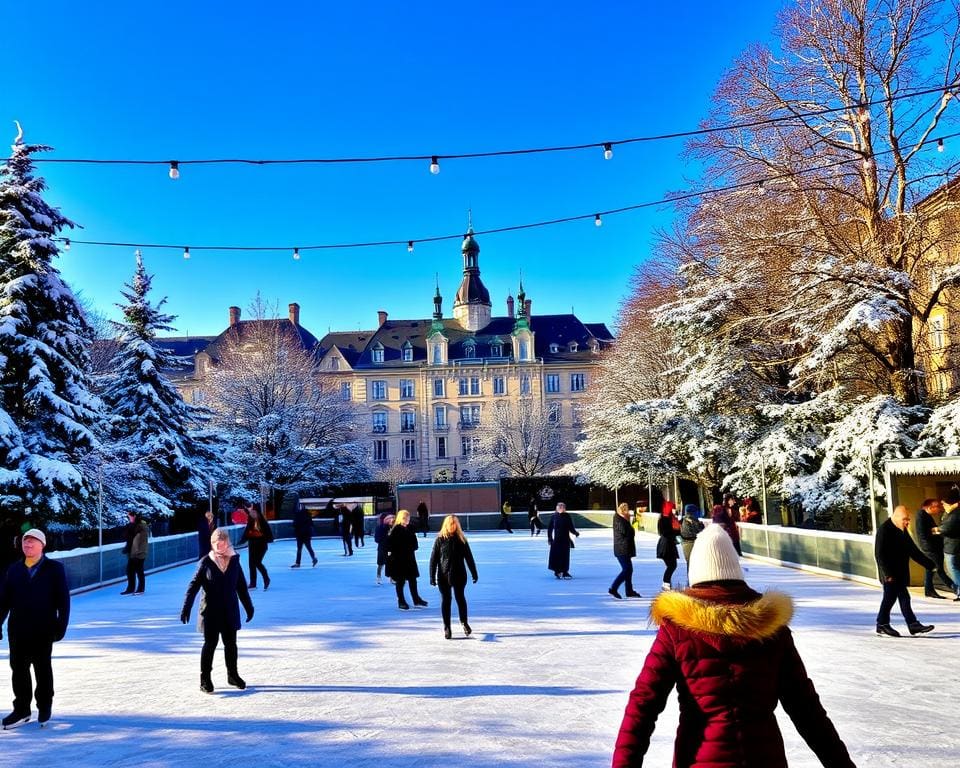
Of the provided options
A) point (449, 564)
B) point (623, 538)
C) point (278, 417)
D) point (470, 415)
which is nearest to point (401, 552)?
point (449, 564)

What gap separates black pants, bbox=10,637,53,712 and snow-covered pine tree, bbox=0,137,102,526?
15914mm

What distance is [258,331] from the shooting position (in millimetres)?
50094

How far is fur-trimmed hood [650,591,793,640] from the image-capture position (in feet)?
9.93

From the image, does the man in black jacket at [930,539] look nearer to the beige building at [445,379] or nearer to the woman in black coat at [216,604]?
the woman in black coat at [216,604]

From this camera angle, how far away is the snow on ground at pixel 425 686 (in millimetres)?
6234

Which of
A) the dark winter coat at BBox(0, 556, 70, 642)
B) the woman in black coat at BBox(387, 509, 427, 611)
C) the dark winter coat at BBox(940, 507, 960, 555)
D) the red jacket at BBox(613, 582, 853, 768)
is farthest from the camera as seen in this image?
the woman in black coat at BBox(387, 509, 427, 611)

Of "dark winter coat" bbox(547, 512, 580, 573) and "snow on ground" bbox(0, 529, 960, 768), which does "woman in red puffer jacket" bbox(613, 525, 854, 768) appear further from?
"dark winter coat" bbox(547, 512, 580, 573)

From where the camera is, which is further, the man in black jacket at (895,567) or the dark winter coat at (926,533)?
the dark winter coat at (926,533)

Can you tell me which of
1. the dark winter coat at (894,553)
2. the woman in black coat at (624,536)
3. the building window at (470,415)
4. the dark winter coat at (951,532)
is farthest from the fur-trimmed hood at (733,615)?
the building window at (470,415)

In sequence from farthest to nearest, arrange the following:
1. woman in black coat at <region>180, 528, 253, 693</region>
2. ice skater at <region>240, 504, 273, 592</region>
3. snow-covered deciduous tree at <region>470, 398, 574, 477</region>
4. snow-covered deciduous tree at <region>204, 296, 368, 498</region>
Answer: snow-covered deciduous tree at <region>470, 398, 574, 477</region>, snow-covered deciduous tree at <region>204, 296, 368, 498</region>, ice skater at <region>240, 504, 273, 592</region>, woman in black coat at <region>180, 528, 253, 693</region>

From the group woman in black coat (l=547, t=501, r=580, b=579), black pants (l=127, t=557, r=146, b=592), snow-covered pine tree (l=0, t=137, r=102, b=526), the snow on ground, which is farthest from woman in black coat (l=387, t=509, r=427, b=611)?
snow-covered pine tree (l=0, t=137, r=102, b=526)

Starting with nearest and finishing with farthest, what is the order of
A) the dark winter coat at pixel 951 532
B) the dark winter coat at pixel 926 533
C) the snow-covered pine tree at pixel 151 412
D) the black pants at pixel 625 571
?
the dark winter coat at pixel 951 532 → the dark winter coat at pixel 926 533 → the black pants at pixel 625 571 → the snow-covered pine tree at pixel 151 412

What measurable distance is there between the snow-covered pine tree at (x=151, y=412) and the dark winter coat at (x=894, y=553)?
2617 cm

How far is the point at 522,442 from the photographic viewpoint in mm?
68312
